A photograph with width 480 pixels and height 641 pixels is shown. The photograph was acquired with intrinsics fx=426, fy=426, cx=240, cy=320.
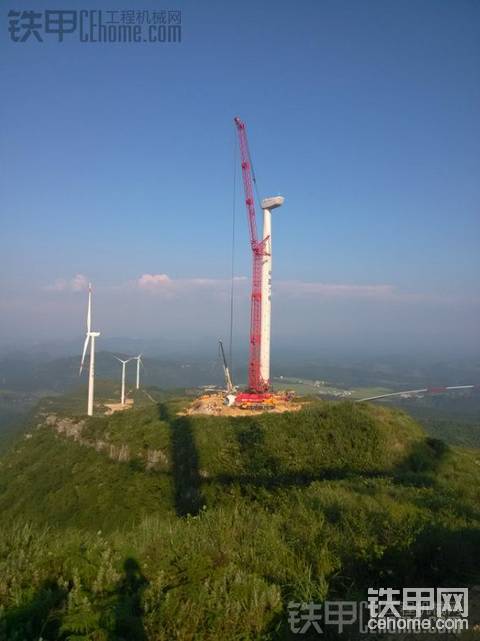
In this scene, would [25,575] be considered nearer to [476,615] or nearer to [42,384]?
[476,615]

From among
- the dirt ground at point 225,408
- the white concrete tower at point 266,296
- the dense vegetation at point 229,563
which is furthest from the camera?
the white concrete tower at point 266,296

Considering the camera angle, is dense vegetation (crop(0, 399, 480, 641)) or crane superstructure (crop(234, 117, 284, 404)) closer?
dense vegetation (crop(0, 399, 480, 641))

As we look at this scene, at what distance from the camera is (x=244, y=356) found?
634 feet

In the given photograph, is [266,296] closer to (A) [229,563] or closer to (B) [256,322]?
(B) [256,322]

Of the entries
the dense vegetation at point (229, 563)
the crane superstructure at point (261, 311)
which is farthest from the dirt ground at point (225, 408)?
the dense vegetation at point (229, 563)

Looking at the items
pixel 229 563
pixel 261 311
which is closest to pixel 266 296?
pixel 261 311

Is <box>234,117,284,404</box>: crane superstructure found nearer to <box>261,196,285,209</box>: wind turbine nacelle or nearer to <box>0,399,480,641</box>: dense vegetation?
<box>261,196,285,209</box>: wind turbine nacelle

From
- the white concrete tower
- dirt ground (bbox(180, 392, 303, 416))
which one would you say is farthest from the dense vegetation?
the white concrete tower

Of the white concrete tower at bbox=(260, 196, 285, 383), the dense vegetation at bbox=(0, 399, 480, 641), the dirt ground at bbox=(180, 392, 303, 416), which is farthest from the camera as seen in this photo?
the white concrete tower at bbox=(260, 196, 285, 383)

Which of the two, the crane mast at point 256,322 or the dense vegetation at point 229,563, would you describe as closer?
the dense vegetation at point 229,563

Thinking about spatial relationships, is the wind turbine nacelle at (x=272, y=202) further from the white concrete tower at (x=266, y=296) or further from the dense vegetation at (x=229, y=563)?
the dense vegetation at (x=229, y=563)

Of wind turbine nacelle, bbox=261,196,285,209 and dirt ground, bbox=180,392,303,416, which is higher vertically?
wind turbine nacelle, bbox=261,196,285,209

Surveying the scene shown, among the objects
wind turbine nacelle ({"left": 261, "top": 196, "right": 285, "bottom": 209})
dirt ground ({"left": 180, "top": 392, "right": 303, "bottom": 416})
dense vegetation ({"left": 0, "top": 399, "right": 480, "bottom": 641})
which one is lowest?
dirt ground ({"left": 180, "top": 392, "right": 303, "bottom": 416})

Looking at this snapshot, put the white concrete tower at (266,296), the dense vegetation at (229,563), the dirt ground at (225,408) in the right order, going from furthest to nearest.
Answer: the white concrete tower at (266,296) < the dirt ground at (225,408) < the dense vegetation at (229,563)
